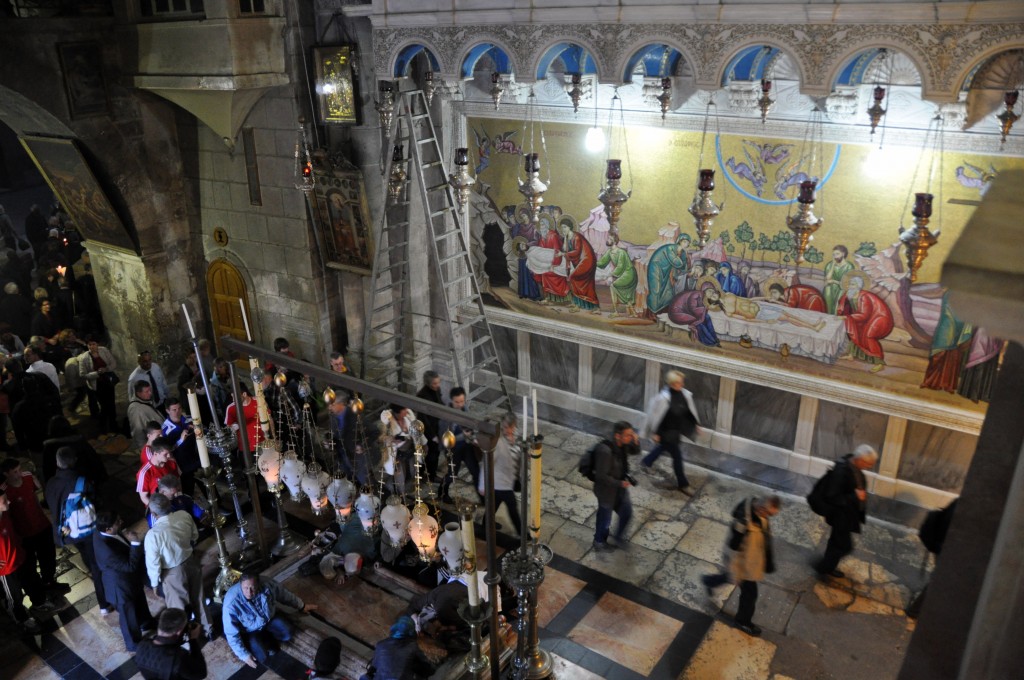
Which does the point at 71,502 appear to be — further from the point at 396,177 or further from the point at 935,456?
the point at 935,456

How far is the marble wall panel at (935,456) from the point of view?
686 centimetres

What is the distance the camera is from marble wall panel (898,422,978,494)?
6.86 metres

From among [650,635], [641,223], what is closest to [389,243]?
[641,223]

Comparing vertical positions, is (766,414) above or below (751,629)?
above

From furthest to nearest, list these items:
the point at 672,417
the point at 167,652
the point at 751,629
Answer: the point at 672,417 → the point at 751,629 → the point at 167,652

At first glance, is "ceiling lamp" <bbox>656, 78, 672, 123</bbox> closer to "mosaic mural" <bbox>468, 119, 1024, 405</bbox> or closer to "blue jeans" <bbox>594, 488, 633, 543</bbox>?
"mosaic mural" <bbox>468, 119, 1024, 405</bbox>

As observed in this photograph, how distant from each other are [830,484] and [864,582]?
105 cm

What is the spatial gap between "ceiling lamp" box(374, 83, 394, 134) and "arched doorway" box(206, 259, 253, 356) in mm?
3405

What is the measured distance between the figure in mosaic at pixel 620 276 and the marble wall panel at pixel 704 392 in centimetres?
84

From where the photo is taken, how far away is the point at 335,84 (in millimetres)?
8516

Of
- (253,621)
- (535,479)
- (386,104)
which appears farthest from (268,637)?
(386,104)

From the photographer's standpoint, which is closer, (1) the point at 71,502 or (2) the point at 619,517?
(1) the point at 71,502

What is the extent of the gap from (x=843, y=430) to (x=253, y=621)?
18.2 ft

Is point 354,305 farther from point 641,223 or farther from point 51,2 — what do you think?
point 51,2
